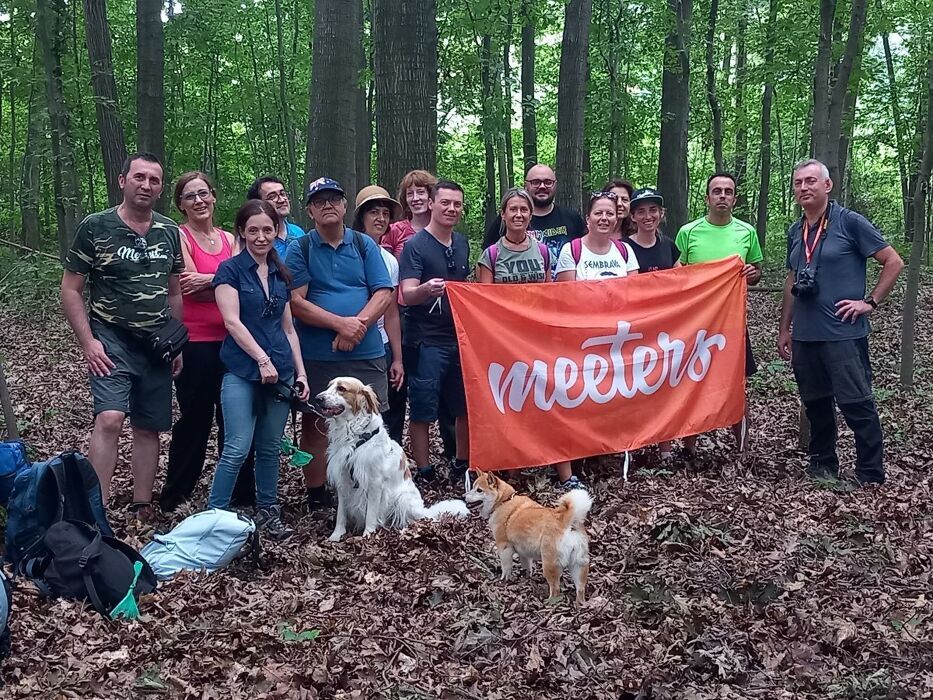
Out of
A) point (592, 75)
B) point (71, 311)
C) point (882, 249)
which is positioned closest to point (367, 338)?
point (71, 311)

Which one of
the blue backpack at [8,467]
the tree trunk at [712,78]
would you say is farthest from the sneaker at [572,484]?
the tree trunk at [712,78]

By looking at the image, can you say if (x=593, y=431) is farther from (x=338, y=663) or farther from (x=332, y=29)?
(x=332, y=29)

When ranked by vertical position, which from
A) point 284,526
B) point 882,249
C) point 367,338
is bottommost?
point 284,526

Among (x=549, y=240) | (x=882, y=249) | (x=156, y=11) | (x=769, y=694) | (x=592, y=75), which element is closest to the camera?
(x=769, y=694)

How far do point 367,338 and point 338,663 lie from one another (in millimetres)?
2835

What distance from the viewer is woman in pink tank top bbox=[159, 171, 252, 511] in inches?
239

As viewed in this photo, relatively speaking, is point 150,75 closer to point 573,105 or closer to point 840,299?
point 573,105

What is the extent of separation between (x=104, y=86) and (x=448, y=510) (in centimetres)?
1088

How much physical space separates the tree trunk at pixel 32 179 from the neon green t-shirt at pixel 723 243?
A: 1335 cm

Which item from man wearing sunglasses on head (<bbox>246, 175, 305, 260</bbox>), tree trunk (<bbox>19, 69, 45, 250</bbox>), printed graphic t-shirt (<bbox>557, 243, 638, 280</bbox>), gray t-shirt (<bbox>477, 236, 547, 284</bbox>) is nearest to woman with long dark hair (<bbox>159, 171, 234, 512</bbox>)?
man wearing sunglasses on head (<bbox>246, 175, 305, 260</bbox>)

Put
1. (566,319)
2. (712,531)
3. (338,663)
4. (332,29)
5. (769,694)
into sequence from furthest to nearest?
(332,29)
(566,319)
(712,531)
(338,663)
(769,694)

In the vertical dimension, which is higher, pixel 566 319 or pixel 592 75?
pixel 592 75

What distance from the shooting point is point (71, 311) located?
5531 mm

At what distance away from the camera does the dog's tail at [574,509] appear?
4.43 m
